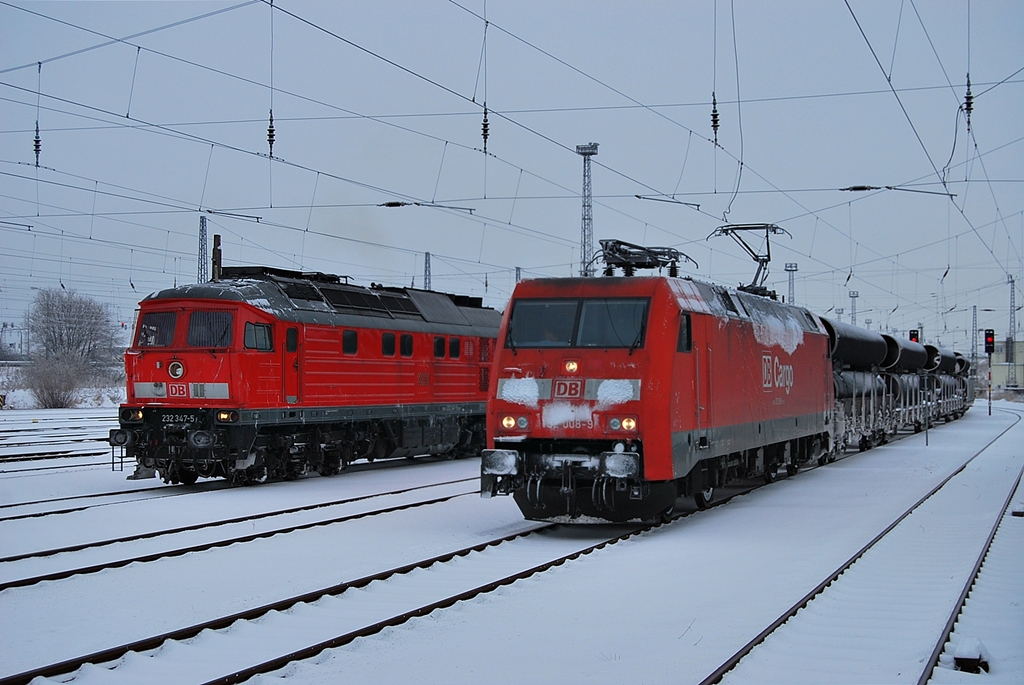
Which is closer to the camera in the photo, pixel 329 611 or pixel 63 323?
pixel 329 611

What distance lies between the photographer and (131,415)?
18.8 meters

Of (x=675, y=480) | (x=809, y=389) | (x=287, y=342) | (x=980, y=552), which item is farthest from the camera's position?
(x=809, y=389)

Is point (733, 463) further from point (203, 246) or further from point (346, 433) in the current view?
point (203, 246)

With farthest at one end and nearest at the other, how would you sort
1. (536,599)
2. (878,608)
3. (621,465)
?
(621,465)
(536,599)
(878,608)

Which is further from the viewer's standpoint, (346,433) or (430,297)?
(430,297)

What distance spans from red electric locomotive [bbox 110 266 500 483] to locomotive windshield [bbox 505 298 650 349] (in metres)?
6.72

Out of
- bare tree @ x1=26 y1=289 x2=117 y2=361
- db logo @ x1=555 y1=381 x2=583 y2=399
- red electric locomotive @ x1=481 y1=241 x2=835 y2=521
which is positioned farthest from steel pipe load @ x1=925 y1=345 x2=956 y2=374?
bare tree @ x1=26 y1=289 x2=117 y2=361

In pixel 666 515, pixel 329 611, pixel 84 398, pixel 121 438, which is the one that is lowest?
pixel 329 611

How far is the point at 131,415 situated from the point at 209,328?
2.04 m

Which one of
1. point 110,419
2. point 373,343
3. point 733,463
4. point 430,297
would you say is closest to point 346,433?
point 373,343

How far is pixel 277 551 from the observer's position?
12352 mm

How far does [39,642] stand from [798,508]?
11428mm

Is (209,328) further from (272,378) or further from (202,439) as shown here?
(202,439)

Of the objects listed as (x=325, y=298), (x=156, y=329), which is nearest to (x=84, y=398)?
(x=325, y=298)
